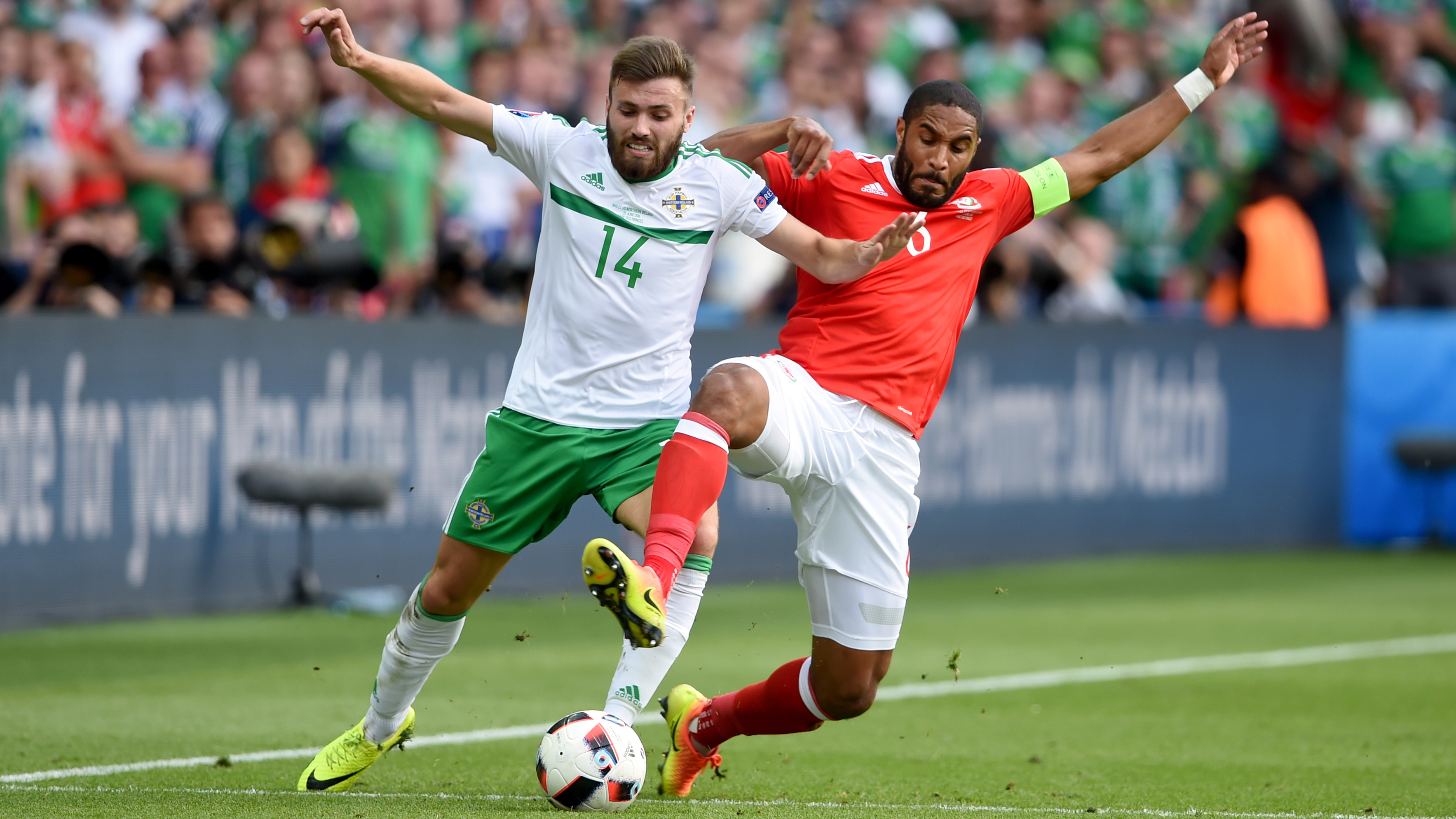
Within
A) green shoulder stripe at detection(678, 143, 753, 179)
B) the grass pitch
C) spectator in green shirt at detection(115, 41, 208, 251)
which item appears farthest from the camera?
spectator in green shirt at detection(115, 41, 208, 251)

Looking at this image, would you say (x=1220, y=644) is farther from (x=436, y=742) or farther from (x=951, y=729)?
(x=436, y=742)

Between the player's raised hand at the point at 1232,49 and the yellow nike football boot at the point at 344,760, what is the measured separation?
3459 millimetres

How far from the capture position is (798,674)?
6.23 metres

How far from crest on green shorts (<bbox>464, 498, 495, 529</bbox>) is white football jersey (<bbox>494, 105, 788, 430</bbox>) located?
12.4 inches

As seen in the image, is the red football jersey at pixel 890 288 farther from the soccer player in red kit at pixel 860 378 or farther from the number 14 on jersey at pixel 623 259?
the number 14 on jersey at pixel 623 259

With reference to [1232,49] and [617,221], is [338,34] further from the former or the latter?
[1232,49]

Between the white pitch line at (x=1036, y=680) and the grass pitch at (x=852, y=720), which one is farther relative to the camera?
the white pitch line at (x=1036, y=680)

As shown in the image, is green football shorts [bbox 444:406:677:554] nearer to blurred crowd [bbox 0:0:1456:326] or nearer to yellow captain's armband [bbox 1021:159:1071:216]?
yellow captain's armband [bbox 1021:159:1071:216]

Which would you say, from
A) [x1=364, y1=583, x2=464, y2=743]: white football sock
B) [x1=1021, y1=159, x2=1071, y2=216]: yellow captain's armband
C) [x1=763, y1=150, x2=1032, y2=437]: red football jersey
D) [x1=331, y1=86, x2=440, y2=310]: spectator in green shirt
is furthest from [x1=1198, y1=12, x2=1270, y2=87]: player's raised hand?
[x1=331, y1=86, x2=440, y2=310]: spectator in green shirt

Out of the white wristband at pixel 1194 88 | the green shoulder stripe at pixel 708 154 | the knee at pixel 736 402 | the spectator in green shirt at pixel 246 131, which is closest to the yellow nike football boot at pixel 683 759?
the knee at pixel 736 402

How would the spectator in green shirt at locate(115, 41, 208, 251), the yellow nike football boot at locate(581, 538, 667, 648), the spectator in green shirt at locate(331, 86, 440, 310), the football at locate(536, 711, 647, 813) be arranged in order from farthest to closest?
the spectator in green shirt at locate(331, 86, 440, 310), the spectator in green shirt at locate(115, 41, 208, 251), the football at locate(536, 711, 647, 813), the yellow nike football boot at locate(581, 538, 667, 648)

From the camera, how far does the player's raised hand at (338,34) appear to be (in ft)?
18.8

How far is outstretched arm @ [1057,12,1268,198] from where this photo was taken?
251 inches

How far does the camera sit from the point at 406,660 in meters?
6.15
